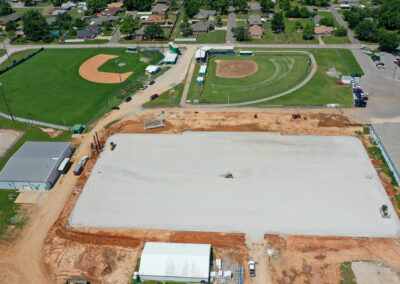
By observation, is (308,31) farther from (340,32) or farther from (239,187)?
(239,187)

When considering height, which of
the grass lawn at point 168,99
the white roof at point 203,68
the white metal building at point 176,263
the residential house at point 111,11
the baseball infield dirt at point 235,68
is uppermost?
the residential house at point 111,11

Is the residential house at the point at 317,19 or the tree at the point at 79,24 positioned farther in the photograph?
the tree at the point at 79,24

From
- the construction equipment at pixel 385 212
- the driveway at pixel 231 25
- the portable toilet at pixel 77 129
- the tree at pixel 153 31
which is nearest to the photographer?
the construction equipment at pixel 385 212

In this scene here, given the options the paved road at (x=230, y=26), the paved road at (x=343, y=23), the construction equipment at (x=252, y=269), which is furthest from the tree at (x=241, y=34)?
the construction equipment at (x=252, y=269)

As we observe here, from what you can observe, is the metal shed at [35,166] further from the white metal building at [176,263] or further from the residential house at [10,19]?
the residential house at [10,19]

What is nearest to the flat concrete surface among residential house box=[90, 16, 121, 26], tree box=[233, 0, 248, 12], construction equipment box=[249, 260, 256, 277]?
construction equipment box=[249, 260, 256, 277]

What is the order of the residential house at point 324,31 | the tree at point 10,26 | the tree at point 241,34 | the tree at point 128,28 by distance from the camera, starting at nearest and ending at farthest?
the tree at point 241,34 < the residential house at point 324,31 < the tree at point 128,28 < the tree at point 10,26

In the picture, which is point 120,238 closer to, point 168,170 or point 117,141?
point 168,170

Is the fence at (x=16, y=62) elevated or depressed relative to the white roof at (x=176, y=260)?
elevated
